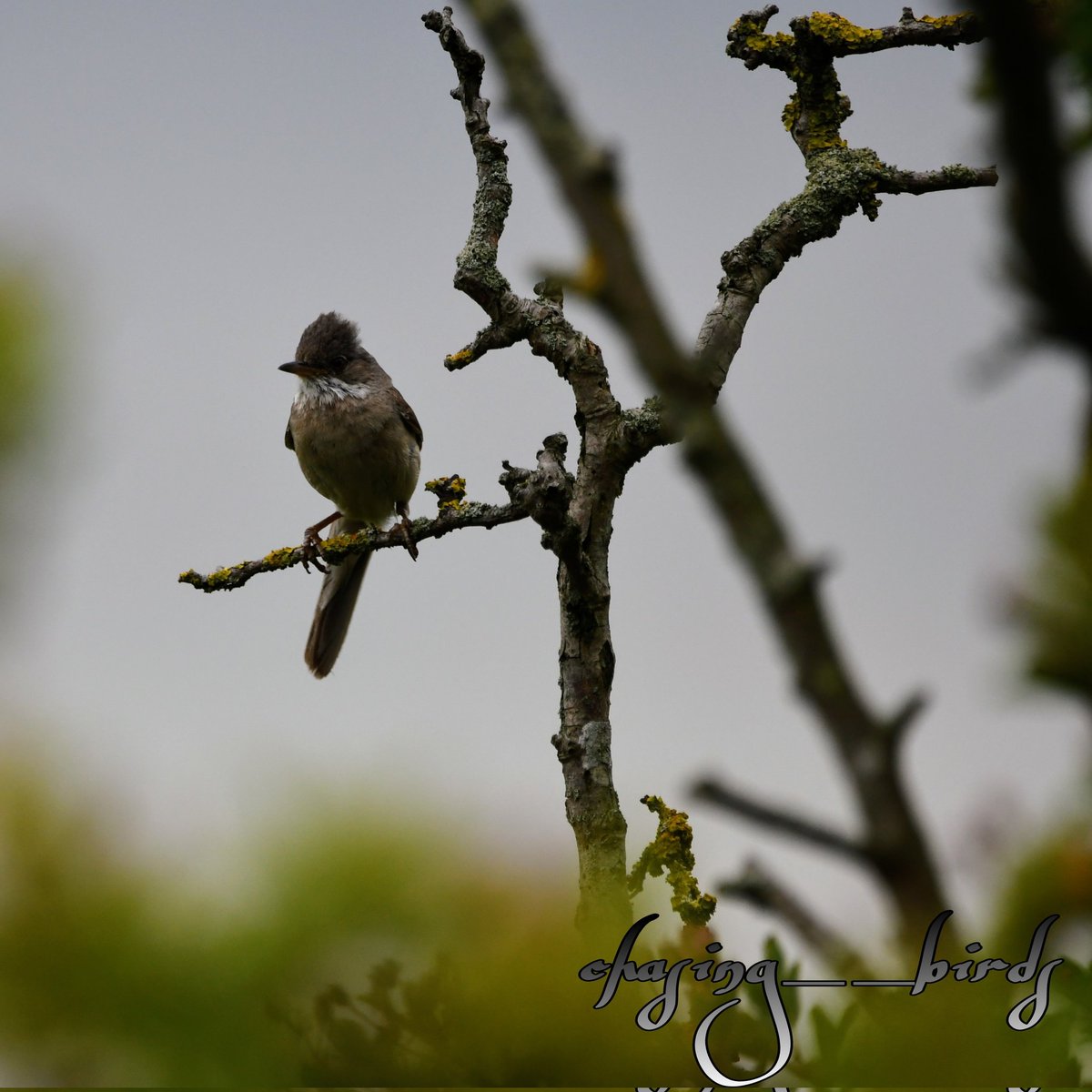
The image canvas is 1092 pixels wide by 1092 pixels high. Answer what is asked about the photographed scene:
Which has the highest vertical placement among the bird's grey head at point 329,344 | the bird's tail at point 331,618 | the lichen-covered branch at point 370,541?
the bird's grey head at point 329,344

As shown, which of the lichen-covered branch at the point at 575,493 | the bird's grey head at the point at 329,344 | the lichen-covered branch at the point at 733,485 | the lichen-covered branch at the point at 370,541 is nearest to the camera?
the lichen-covered branch at the point at 733,485

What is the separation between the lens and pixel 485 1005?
104cm

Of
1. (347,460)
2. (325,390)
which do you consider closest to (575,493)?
(347,460)

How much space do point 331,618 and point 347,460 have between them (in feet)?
2.89

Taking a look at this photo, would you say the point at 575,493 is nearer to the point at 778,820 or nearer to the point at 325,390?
the point at 325,390

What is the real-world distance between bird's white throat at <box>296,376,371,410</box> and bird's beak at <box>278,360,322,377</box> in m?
0.04

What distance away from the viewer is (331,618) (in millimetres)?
6922

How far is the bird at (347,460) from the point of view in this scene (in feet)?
22.6

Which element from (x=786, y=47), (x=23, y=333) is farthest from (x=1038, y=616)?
(x=786, y=47)

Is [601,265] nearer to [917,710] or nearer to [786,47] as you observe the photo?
[917,710]

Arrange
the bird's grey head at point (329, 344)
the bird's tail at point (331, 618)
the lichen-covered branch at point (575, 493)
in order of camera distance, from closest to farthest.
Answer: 1. the lichen-covered branch at point (575, 493)
2. the bird's tail at point (331, 618)
3. the bird's grey head at point (329, 344)

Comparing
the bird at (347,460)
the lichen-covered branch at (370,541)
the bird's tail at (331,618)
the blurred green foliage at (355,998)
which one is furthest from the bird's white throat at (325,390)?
the blurred green foliage at (355,998)

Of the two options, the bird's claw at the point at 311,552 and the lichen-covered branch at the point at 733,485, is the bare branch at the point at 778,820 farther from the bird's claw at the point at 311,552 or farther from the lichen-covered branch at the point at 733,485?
the bird's claw at the point at 311,552

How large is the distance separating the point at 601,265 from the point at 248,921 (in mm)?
608
